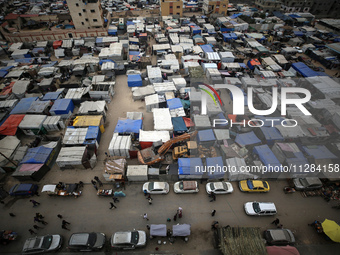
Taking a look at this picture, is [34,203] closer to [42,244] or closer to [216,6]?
[42,244]

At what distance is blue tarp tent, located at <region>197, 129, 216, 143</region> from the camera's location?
19.4 meters

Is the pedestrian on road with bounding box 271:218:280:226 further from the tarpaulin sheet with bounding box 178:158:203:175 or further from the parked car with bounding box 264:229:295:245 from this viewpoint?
the tarpaulin sheet with bounding box 178:158:203:175

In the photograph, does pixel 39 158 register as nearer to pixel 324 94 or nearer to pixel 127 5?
pixel 324 94

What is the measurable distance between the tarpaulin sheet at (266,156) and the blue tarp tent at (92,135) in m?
18.1

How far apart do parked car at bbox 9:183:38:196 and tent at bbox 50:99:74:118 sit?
10041 mm

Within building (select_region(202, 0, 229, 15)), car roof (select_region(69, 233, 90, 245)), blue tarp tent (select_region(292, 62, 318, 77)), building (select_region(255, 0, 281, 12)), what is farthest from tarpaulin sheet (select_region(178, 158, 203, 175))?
building (select_region(255, 0, 281, 12))

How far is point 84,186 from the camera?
17484mm

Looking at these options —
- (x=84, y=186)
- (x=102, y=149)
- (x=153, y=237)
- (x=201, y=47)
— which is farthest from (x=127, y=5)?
(x=153, y=237)

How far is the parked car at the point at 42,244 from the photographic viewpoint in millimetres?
13047

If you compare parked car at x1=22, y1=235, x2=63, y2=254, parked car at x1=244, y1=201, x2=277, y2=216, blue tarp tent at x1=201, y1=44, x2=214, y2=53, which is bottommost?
parked car at x1=22, y1=235, x2=63, y2=254

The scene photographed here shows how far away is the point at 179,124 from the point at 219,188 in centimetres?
875

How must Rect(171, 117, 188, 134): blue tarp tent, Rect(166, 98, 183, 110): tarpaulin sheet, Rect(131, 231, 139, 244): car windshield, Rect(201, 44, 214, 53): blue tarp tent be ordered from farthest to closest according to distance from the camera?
Rect(201, 44, 214, 53): blue tarp tent, Rect(166, 98, 183, 110): tarpaulin sheet, Rect(171, 117, 188, 134): blue tarp tent, Rect(131, 231, 139, 244): car windshield

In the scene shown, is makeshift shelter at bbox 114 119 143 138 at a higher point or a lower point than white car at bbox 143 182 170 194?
higher

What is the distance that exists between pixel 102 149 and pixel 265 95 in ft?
79.8
